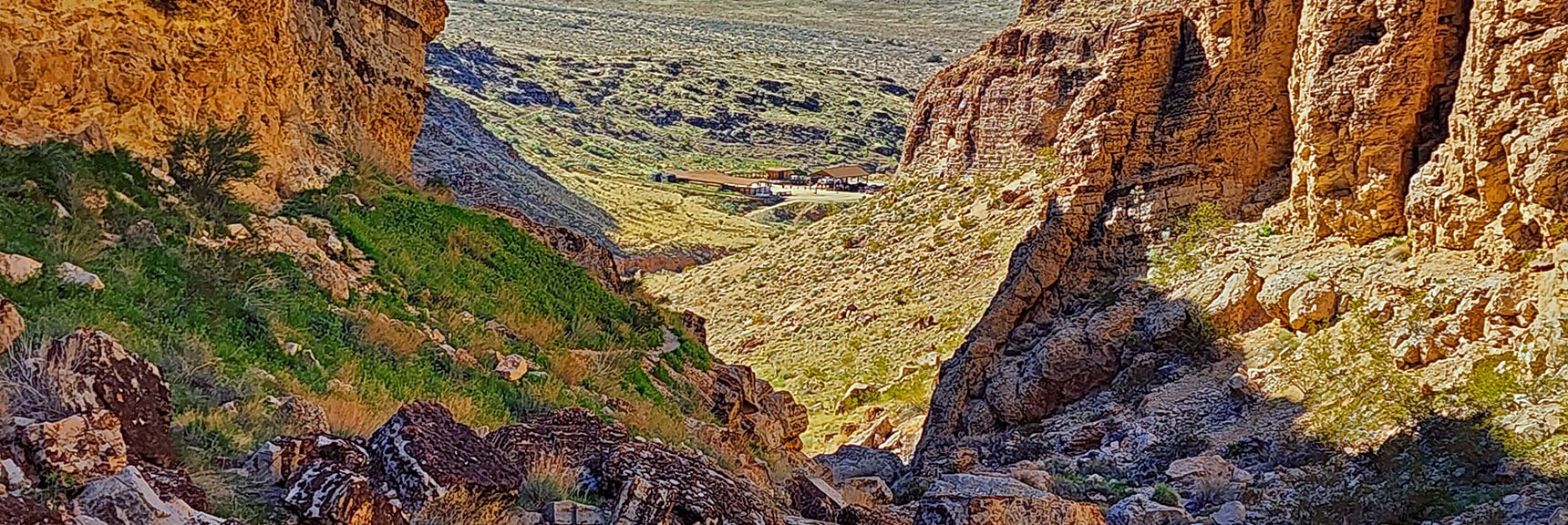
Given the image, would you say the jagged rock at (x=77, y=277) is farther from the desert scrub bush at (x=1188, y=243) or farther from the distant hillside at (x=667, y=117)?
the distant hillside at (x=667, y=117)

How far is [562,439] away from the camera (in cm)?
581

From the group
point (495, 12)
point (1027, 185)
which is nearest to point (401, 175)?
point (1027, 185)

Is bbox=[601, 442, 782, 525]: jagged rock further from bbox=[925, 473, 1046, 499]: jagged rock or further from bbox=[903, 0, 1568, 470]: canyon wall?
bbox=[903, 0, 1568, 470]: canyon wall

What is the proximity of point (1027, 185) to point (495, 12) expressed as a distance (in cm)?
8437

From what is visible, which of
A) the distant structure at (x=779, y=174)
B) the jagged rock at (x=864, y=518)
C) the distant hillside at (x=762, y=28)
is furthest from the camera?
the distant hillside at (x=762, y=28)

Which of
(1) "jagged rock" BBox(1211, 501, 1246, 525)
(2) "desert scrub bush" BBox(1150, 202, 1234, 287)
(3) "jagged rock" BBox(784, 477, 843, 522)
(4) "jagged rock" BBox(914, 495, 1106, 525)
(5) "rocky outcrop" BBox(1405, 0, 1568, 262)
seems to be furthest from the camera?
(2) "desert scrub bush" BBox(1150, 202, 1234, 287)

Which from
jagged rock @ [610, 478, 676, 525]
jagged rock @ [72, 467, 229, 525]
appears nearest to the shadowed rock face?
jagged rock @ [610, 478, 676, 525]

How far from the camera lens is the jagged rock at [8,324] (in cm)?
443

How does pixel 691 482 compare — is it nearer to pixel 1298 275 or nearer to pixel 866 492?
pixel 866 492

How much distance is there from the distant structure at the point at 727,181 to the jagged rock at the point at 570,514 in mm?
54639

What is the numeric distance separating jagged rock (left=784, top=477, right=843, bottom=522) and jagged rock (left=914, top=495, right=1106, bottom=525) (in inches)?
25.0

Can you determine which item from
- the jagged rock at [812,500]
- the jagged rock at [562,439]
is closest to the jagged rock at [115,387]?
the jagged rock at [562,439]

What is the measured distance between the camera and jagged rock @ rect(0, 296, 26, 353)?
4430 millimetres

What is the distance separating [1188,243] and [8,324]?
14.3 m
